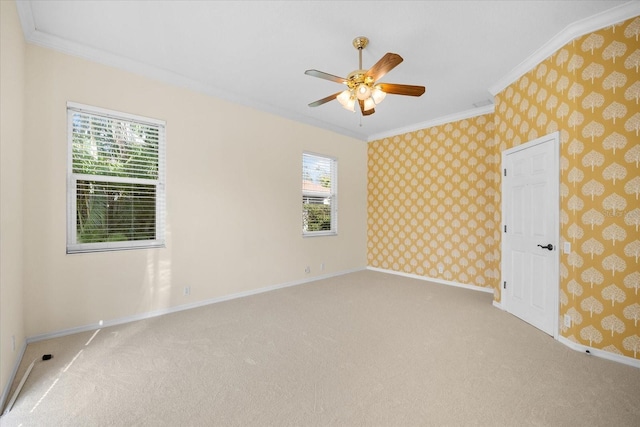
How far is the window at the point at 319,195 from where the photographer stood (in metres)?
5.14

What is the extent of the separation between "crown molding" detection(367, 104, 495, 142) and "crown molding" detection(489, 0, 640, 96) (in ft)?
3.77

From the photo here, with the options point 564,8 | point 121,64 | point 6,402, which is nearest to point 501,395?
point 564,8

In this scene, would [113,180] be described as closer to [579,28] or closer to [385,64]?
[385,64]

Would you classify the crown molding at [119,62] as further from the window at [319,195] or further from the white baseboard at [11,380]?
the white baseboard at [11,380]

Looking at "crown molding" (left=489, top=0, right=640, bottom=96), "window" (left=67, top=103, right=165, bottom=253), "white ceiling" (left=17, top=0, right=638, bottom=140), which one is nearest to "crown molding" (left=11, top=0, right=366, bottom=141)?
"white ceiling" (left=17, top=0, right=638, bottom=140)

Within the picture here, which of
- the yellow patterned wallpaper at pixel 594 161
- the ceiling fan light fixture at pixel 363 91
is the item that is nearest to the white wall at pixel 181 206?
the ceiling fan light fixture at pixel 363 91

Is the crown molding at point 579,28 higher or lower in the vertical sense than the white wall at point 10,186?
higher

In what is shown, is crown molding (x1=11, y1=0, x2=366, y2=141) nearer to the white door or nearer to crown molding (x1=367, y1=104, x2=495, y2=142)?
crown molding (x1=367, y1=104, x2=495, y2=142)

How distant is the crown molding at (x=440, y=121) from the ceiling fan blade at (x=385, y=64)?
2854mm

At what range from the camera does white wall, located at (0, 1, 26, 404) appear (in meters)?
1.86

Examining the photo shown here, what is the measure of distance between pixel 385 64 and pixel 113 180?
3.02 m

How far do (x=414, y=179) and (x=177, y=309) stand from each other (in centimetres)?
441

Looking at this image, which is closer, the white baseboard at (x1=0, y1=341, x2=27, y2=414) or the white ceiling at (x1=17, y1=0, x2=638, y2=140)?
the white baseboard at (x1=0, y1=341, x2=27, y2=414)

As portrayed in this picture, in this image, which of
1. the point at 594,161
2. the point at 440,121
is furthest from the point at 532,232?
the point at 440,121
